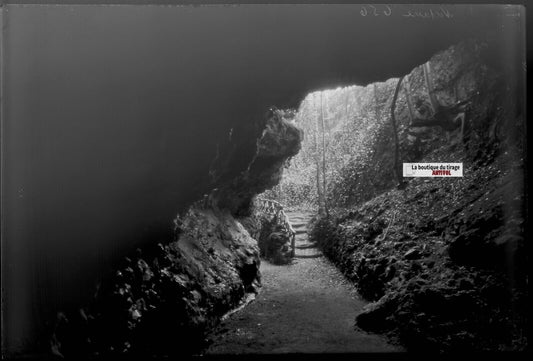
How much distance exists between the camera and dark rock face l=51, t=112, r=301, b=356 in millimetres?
2316

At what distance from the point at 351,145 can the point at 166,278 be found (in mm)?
2158

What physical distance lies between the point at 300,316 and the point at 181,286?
3.86ft

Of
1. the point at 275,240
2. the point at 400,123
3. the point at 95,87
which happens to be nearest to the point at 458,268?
the point at 400,123

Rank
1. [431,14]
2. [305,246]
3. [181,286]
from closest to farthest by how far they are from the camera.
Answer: [431,14]
[181,286]
[305,246]

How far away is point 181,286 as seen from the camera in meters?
2.85

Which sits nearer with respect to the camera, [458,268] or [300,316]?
[458,268]

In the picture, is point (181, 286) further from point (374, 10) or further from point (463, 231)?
point (374, 10)

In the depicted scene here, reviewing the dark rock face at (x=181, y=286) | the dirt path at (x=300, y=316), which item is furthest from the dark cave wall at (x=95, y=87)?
the dirt path at (x=300, y=316)

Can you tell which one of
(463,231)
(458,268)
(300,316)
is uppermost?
(463,231)

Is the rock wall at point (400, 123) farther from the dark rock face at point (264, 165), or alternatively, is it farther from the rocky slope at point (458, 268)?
the dark rock face at point (264, 165)

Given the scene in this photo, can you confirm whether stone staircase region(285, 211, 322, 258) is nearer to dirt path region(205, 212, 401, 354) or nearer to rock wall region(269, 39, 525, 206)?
dirt path region(205, 212, 401, 354)

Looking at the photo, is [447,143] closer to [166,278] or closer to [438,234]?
[438,234]

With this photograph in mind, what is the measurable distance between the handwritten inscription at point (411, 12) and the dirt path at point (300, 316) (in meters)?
Answer: 1.83

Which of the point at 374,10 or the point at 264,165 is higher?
the point at 374,10
